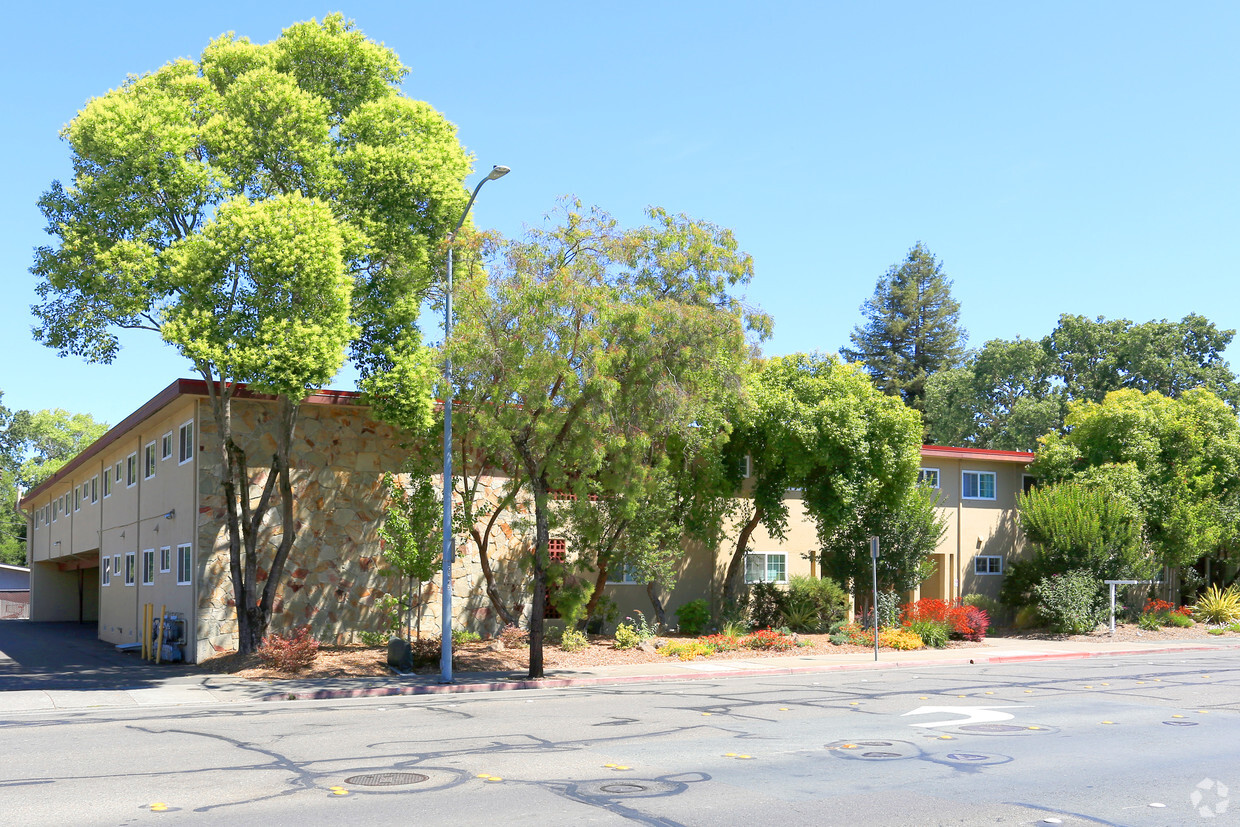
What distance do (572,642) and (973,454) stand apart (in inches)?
683

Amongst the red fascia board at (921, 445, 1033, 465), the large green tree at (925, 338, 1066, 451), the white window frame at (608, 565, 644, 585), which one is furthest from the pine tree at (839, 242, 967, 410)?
the white window frame at (608, 565, 644, 585)

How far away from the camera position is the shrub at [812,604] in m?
29.6

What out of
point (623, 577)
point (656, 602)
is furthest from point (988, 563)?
point (623, 577)

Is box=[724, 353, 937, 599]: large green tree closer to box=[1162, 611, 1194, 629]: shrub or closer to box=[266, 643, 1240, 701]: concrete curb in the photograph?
box=[266, 643, 1240, 701]: concrete curb

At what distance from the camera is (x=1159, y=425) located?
115 ft

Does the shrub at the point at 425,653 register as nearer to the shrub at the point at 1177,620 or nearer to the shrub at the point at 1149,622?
the shrub at the point at 1149,622

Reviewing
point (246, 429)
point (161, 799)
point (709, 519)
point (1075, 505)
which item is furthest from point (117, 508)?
point (1075, 505)

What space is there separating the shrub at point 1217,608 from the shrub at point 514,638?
24266mm

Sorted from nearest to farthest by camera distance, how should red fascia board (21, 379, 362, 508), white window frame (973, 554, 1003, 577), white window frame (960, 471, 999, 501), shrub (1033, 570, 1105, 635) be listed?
red fascia board (21, 379, 362, 508) < shrub (1033, 570, 1105, 635) < white window frame (960, 471, 999, 501) < white window frame (973, 554, 1003, 577)

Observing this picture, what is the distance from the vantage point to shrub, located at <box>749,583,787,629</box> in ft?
98.8

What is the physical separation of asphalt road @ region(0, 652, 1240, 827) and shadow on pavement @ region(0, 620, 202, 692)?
5098mm

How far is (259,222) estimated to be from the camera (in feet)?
62.4

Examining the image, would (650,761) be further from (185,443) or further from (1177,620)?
(1177,620)

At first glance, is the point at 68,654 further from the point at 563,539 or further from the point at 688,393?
the point at 688,393
